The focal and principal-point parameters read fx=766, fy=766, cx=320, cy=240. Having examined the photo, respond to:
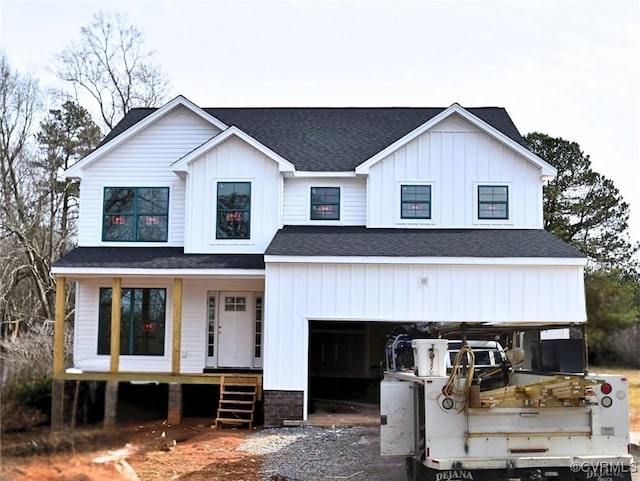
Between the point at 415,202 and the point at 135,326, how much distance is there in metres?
8.09

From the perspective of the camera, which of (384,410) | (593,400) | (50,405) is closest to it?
(593,400)

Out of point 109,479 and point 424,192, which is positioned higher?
point 424,192

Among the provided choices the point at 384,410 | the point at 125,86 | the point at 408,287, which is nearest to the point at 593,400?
the point at 384,410

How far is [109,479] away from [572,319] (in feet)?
36.5

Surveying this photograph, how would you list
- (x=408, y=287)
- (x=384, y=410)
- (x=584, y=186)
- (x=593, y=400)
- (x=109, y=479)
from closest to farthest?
(x=593, y=400), (x=384, y=410), (x=109, y=479), (x=408, y=287), (x=584, y=186)

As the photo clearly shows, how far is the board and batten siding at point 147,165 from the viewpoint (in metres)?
20.6

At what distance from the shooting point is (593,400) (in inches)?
361

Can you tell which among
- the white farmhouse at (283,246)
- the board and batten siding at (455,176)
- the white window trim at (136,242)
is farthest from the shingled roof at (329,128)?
the white window trim at (136,242)

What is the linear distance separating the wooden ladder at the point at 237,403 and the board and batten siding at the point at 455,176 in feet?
17.1

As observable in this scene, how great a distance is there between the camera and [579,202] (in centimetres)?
3112

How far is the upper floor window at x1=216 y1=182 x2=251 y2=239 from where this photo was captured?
19734 mm

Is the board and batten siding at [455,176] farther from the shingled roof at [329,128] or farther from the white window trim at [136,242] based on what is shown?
the white window trim at [136,242]

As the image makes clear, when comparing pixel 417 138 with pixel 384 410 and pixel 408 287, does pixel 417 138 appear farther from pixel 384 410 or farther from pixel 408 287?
pixel 384 410

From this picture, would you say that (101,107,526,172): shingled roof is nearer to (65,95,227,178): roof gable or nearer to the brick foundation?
(65,95,227,178): roof gable
